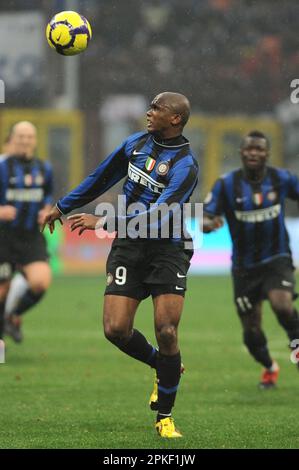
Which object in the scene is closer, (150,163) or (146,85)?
(150,163)

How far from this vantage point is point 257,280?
32.2 ft

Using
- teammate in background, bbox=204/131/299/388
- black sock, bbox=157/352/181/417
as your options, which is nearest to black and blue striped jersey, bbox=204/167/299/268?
teammate in background, bbox=204/131/299/388

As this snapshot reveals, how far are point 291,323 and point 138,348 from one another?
2196 mm

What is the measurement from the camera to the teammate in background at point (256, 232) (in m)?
9.83

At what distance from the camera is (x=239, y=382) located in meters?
10.1

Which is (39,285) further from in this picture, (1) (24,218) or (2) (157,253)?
(2) (157,253)

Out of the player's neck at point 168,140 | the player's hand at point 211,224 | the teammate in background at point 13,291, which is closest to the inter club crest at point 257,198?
the player's hand at point 211,224

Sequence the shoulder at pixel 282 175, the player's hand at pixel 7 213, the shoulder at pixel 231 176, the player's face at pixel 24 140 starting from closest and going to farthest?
the shoulder at pixel 282 175
the shoulder at pixel 231 176
the player's hand at pixel 7 213
the player's face at pixel 24 140

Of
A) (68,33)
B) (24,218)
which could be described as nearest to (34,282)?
(24,218)

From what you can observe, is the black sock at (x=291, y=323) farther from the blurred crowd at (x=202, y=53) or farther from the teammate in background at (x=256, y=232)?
the blurred crowd at (x=202, y=53)

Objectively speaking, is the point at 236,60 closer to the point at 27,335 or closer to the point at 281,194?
the point at 27,335

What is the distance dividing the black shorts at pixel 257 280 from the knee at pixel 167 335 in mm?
2499

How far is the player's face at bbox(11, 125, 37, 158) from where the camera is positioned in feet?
37.9

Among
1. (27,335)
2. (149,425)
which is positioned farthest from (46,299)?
(149,425)
